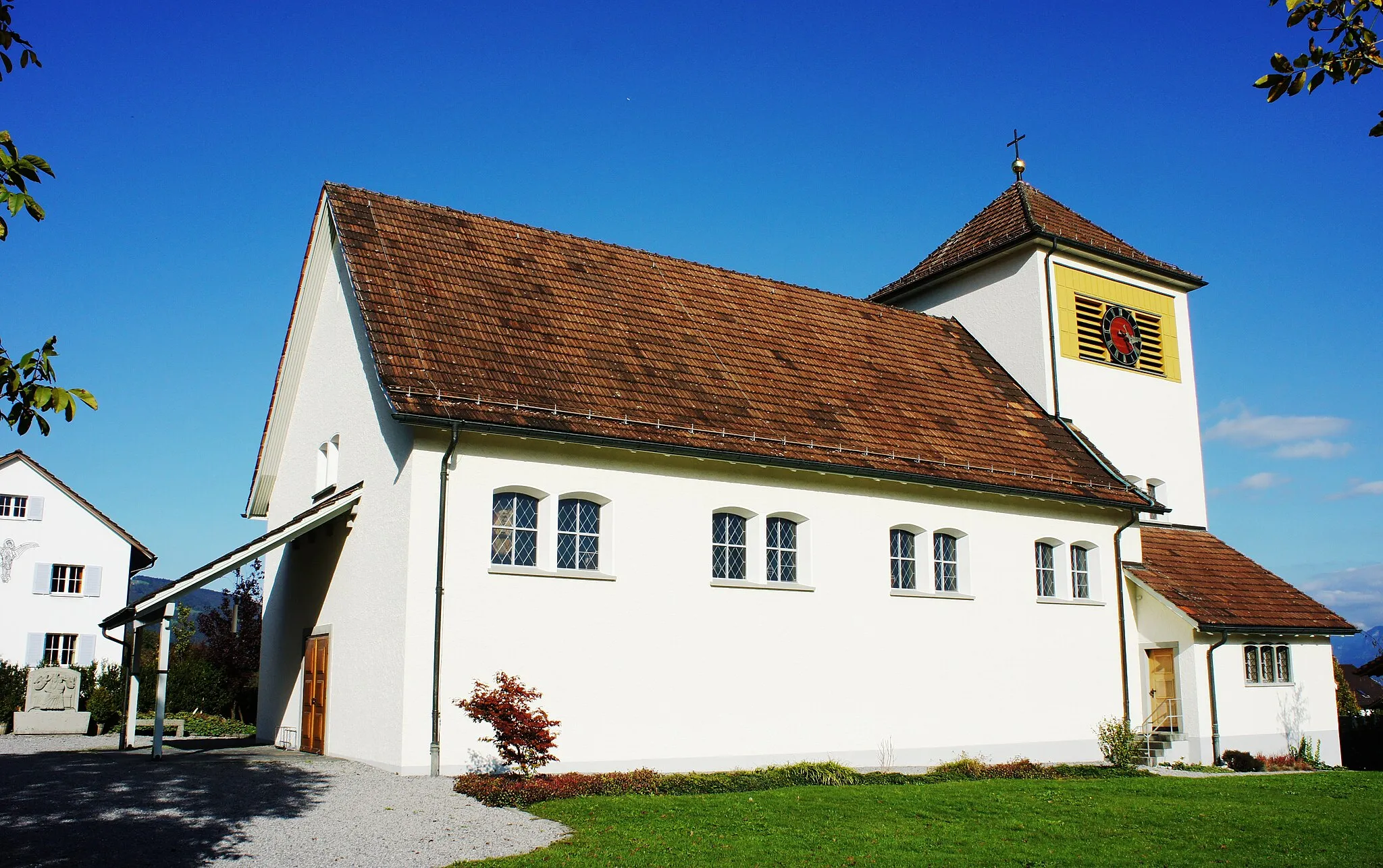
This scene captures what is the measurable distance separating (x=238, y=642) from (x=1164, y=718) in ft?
74.0

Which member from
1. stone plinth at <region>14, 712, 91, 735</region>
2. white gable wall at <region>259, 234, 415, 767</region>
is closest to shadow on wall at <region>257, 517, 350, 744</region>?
white gable wall at <region>259, 234, 415, 767</region>

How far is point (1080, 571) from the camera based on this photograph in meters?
20.8

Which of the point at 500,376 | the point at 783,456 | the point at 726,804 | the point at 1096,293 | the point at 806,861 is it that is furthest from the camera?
the point at 1096,293

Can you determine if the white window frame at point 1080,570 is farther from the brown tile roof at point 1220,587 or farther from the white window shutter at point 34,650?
the white window shutter at point 34,650

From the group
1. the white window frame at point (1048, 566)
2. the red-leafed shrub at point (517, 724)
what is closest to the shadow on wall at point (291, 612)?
the red-leafed shrub at point (517, 724)

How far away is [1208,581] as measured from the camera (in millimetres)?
22141

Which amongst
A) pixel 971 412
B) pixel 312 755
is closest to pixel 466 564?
pixel 312 755

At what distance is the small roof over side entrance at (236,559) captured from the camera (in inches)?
566

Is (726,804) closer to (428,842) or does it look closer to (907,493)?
(428,842)

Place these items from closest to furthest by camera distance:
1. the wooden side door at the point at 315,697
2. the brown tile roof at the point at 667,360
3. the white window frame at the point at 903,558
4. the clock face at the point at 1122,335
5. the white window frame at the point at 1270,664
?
the brown tile roof at the point at 667,360 → the wooden side door at the point at 315,697 → the white window frame at the point at 903,558 → the white window frame at the point at 1270,664 → the clock face at the point at 1122,335

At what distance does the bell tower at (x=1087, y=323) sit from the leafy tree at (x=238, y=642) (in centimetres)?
1941

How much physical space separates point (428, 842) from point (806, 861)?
328 centimetres

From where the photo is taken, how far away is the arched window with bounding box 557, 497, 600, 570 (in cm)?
1491

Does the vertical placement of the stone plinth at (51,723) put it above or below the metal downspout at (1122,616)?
below
